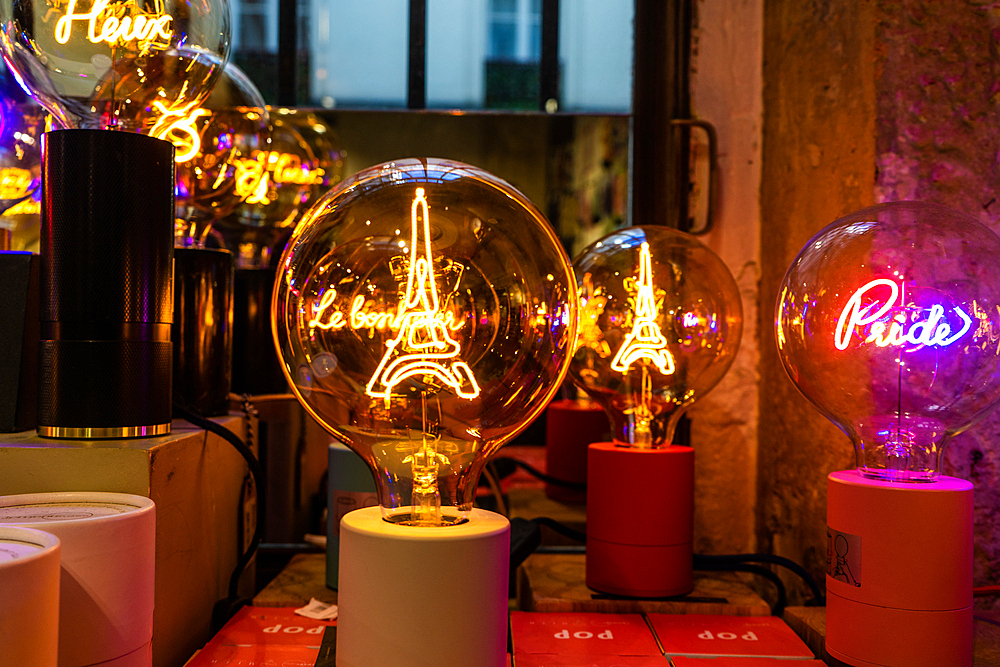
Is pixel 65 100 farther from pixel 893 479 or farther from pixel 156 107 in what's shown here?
pixel 893 479

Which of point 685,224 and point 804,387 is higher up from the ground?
point 685,224

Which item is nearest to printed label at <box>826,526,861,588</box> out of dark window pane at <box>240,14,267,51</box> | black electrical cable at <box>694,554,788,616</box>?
black electrical cable at <box>694,554,788,616</box>

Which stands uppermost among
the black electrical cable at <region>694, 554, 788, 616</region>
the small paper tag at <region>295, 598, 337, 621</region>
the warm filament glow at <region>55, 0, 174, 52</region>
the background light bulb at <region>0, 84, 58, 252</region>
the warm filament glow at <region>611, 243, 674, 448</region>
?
the warm filament glow at <region>55, 0, 174, 52</region>

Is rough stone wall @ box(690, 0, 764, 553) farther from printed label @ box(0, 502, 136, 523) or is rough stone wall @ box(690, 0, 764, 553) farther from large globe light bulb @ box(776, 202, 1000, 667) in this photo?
printed label @ box(0, 502, 136, 523)

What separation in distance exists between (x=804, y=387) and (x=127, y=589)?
78cm

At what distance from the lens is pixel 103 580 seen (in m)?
0.69

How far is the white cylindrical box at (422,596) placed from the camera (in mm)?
655

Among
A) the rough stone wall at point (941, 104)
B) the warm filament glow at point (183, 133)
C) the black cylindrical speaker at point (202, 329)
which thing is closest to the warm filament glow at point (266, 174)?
the warm filament glow at point (183, 133)

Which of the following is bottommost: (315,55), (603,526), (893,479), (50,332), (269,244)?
(603,526)

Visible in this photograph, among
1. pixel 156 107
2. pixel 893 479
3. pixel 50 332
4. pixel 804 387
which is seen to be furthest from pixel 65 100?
pixel 893 479

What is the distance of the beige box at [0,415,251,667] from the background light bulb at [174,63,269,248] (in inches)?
16.3

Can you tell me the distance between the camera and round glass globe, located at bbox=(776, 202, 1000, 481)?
0.90 meters

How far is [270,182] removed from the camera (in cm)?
157

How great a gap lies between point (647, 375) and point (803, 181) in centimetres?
49
